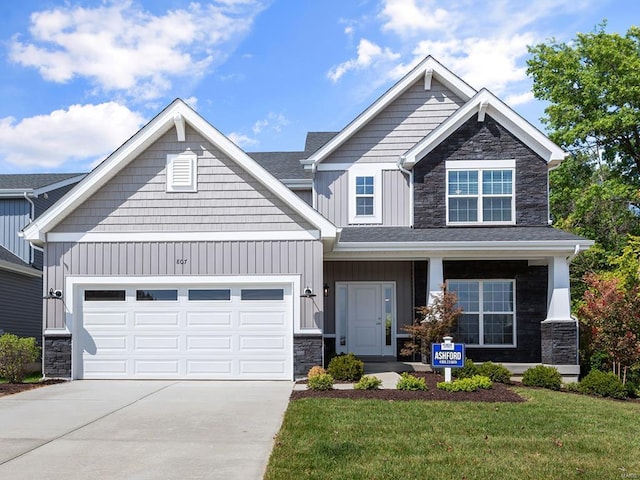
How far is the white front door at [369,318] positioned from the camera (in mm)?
17281

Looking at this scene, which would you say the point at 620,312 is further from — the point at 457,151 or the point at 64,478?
the point at 64,478

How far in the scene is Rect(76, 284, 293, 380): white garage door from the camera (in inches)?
545

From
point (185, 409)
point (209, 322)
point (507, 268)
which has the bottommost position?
point (185, 409)

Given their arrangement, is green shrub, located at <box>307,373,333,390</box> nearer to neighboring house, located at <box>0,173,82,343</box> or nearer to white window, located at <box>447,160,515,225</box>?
white window, located at <box>447,160,515,225</box>

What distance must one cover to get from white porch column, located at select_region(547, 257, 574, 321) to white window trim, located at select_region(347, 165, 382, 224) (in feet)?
15.8

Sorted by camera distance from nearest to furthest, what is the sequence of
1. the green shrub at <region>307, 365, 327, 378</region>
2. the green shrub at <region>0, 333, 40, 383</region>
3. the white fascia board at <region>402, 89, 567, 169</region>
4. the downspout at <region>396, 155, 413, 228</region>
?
the green shrub at <region>307, 365, 327, 378</region>
the green shrub at <region>0, 333, 40, 383</region>
the white fascia board at <region>402, 89, 567, 169</region>
the downspout at <region>396, 155, 413, 228</region>

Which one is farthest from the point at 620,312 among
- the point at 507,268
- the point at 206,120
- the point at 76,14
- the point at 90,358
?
the point at 76,14

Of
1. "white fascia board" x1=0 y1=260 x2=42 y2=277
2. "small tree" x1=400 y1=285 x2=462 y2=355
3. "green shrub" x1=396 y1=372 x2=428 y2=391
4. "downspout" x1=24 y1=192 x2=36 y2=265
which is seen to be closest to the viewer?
"green shrub" x1=396 y1=372 x2=428 y2=391

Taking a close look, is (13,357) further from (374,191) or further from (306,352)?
(374,191)

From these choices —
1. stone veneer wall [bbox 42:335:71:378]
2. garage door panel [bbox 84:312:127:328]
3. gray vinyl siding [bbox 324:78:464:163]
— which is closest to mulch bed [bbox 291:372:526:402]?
garage door panel [bbox 84:312:127:328]

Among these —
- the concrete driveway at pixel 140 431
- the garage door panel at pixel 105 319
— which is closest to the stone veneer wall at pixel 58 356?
the garage door panel at pixel 105 319

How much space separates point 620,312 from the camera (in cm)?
1404

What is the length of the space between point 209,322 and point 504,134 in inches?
363

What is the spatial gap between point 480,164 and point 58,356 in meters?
11.5
